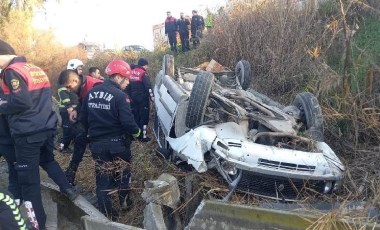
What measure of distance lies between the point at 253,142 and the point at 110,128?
140 cm

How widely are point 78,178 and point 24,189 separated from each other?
153 cm

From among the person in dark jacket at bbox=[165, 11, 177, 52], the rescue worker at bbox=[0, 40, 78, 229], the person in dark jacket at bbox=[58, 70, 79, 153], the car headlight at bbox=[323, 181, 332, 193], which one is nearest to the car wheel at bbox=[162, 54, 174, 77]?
the person in dark jacket at bbox=[58, 70, 79, 153]

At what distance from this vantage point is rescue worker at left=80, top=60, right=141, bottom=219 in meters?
3.93

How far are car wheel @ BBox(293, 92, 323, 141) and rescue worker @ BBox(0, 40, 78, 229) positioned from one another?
2.58 meters

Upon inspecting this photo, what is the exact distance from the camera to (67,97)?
4.94 m

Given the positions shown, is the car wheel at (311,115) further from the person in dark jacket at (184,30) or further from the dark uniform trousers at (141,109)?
the person in dark jacket at (184,30)

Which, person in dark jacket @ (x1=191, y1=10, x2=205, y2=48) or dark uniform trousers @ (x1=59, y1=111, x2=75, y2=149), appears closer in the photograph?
dark uniform trousers @ (x1=59, y1=111, x2=75, y2=149)

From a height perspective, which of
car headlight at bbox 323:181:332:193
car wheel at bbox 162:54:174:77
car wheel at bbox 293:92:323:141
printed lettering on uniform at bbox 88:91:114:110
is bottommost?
car headlight at bbox 323:181:332:193

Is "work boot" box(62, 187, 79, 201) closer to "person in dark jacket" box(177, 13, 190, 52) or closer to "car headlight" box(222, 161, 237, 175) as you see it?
"car headlight" box(222, 161, 237, 175)

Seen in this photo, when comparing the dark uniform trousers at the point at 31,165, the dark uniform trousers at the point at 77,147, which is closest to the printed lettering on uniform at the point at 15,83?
the dark uniform trousers at the point at 31,165

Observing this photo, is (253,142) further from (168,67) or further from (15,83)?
(168,67)

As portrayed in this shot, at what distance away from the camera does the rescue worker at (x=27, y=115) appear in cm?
343

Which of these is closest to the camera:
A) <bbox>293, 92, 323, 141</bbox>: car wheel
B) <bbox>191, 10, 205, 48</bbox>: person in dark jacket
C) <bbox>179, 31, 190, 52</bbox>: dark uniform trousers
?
<bbox>293, 92, 323, 141</bbox>: car wheel

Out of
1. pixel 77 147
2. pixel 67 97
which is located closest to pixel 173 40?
pixel 67 97
